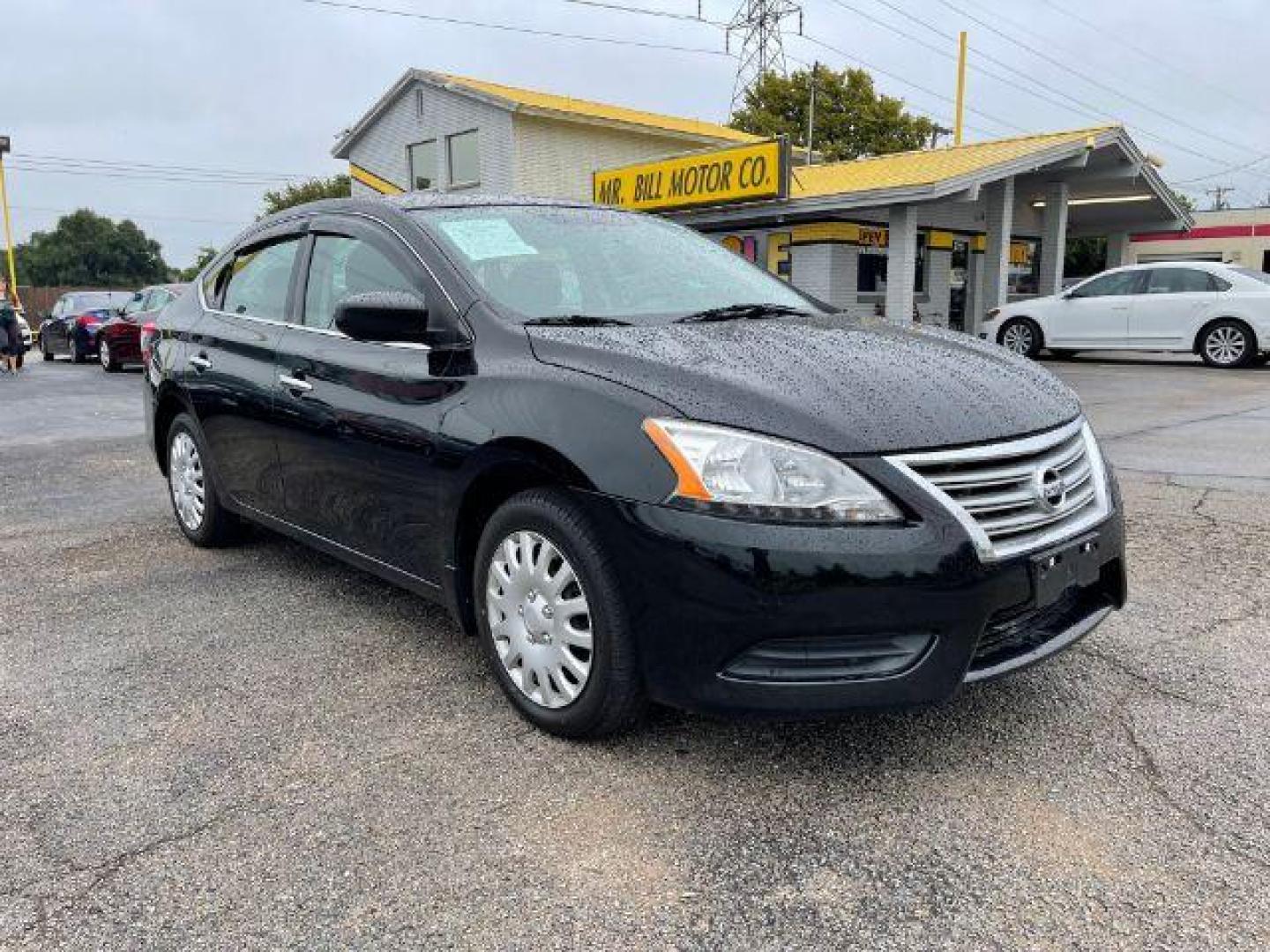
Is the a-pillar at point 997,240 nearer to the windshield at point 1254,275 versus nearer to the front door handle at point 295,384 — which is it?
the windshield at point 1254,275

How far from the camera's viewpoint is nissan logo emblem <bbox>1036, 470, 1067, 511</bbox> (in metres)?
2.70

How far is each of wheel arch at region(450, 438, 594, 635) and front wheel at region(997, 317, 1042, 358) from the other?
47.1ft

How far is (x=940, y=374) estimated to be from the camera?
2.94m

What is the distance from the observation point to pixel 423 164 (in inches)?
1016

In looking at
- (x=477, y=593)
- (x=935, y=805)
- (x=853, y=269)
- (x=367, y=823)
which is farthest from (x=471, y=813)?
(x=853, y=269)

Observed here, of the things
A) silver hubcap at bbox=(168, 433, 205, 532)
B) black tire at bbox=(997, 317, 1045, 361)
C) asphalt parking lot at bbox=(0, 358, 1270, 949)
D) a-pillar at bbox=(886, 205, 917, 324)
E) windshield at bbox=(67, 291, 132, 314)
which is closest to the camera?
asphalt parking lot at bbox=(0, 358, 1270, 949)

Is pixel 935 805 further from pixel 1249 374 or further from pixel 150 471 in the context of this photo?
pixel 1249 374

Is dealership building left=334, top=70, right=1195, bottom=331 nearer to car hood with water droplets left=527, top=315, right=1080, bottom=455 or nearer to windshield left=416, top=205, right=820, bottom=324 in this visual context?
windshield left=416, top=205, right=820, bottom=324

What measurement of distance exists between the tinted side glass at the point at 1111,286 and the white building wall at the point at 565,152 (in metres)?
11.1

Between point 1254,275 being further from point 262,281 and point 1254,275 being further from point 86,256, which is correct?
point 86,256

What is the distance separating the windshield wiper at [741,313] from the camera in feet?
11.5

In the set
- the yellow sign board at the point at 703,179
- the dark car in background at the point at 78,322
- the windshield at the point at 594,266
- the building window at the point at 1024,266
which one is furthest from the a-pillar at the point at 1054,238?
the dark car in background at the point at 78,322

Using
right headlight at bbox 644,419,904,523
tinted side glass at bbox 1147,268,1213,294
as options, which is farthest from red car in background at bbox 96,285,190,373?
right headlight at bbox 644,419,904,523

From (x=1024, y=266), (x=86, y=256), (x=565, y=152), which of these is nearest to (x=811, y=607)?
(x=565, y=152)
